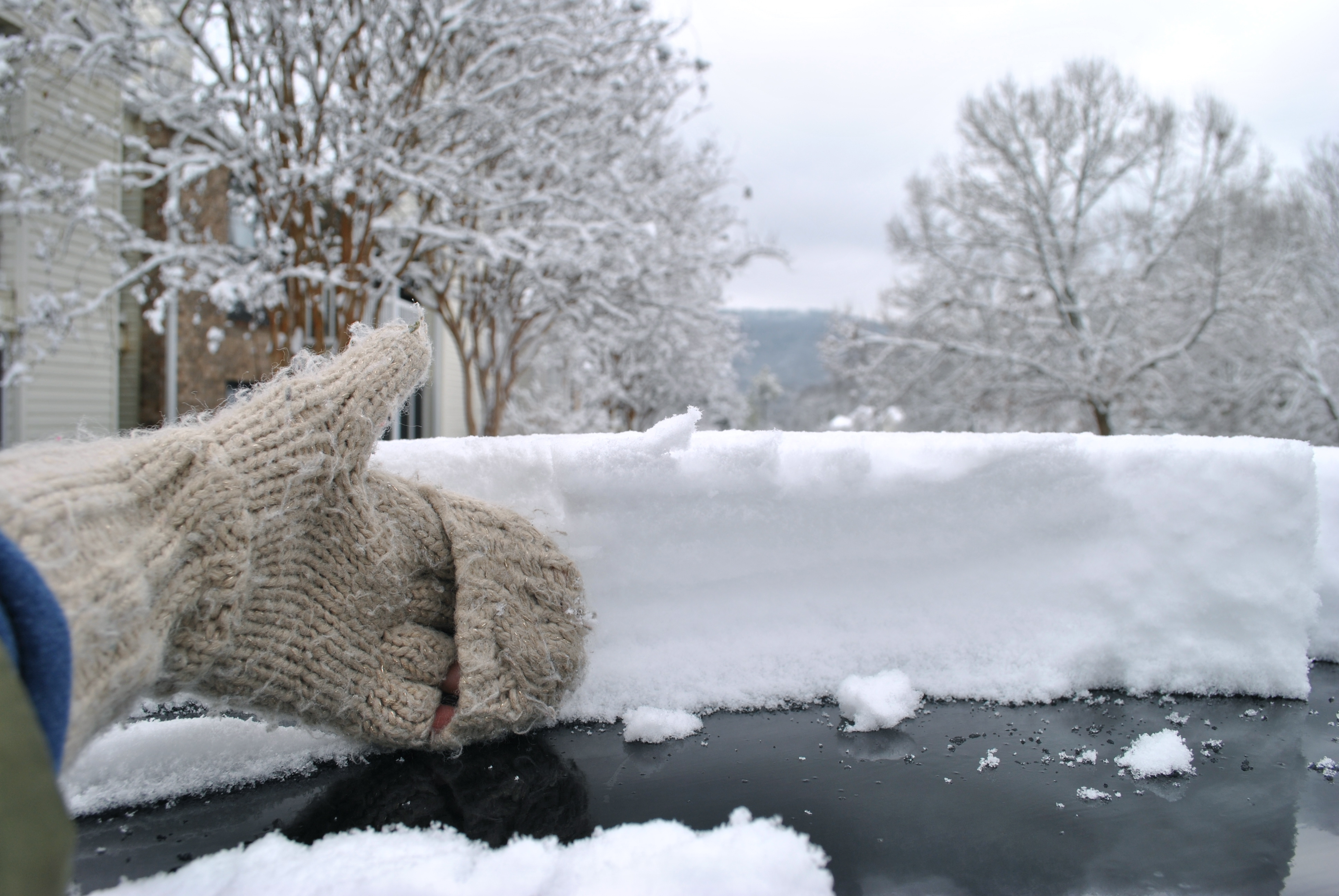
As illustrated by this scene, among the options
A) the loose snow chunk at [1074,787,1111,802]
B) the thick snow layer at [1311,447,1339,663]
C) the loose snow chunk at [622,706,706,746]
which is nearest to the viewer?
the loose snow chunk at [1074,787,1111,802]

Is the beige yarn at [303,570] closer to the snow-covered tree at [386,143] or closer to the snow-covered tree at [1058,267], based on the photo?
the snow-covered tree at [386,143]

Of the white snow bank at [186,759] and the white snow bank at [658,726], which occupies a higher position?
the white snow bank at [658,726]

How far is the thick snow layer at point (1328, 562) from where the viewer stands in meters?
1.83

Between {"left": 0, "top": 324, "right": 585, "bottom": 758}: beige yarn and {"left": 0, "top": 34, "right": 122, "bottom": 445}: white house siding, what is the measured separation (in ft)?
23.7

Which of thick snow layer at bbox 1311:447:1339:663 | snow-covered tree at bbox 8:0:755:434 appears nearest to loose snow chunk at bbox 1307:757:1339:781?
thick snow layer at bbox 1311:447:1339:663

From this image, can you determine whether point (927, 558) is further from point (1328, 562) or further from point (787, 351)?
point (787, 351)

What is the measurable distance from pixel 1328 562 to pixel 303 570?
2.32 m

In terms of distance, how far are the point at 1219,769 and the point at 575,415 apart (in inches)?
539

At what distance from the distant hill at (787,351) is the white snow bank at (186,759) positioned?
21.4 metres

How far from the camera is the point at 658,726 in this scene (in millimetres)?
1429

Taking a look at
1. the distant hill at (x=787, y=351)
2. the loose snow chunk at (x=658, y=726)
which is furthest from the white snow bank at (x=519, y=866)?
the distant hill at (x=787, y=351)

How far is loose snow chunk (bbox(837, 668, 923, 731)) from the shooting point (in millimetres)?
1455

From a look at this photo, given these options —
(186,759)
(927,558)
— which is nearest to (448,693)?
(186,759)

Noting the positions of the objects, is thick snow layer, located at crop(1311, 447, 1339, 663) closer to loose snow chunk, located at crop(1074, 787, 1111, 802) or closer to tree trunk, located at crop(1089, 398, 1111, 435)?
loose snow chunk, located at crop(1074, 787, 1111, 802)
